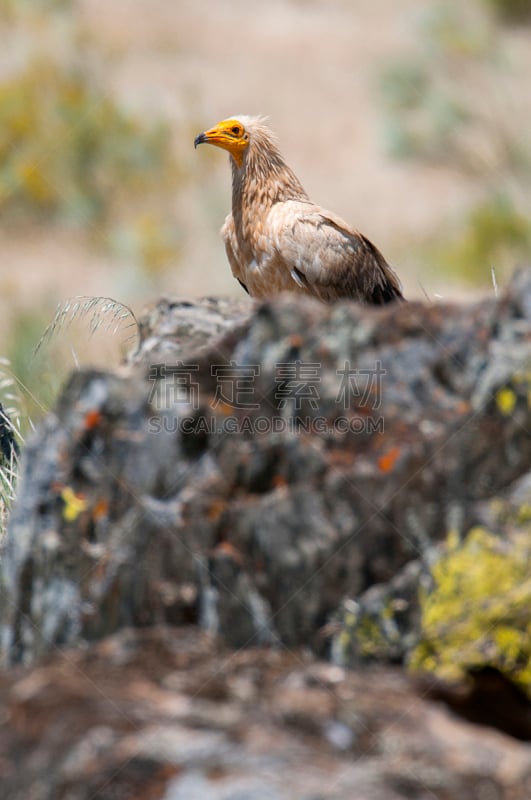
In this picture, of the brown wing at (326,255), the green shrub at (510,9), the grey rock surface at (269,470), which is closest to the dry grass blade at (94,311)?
the grey rock surface at (269,470)

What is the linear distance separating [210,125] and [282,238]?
15025mm

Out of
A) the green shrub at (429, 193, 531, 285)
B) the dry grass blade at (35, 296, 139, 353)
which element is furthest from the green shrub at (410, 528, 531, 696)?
the green shrub at (429, 193, 531, 285)

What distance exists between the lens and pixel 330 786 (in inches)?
86.2

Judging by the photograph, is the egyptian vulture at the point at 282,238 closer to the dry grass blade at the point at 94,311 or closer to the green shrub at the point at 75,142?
the dry grass blade at the point at 94,311

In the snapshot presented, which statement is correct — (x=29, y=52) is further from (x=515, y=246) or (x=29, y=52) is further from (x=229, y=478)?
(x=229, y=478)

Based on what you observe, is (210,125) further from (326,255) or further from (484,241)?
(326,255)

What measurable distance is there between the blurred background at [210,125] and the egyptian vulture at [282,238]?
26.2ft

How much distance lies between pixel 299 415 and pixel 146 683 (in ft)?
2.46

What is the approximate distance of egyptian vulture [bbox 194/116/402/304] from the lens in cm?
549

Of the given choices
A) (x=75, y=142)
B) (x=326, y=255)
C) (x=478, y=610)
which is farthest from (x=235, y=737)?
(x=75, y=142)

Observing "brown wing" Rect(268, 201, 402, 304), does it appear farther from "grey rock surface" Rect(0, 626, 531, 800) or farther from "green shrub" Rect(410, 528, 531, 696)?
"grey rock surface" Rect(0, 626, 531, 800)

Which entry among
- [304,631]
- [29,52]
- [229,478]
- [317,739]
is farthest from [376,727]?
[29,52]

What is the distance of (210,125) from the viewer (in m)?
19.9

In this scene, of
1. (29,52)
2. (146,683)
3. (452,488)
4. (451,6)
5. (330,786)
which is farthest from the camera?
(451,6)
